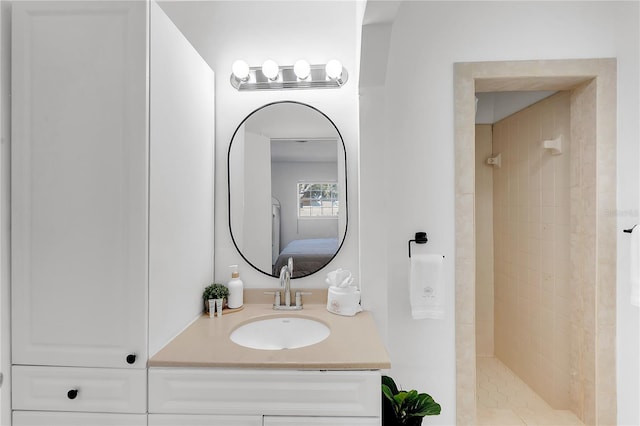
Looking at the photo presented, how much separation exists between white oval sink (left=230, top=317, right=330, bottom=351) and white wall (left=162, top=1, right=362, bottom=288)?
0.26m

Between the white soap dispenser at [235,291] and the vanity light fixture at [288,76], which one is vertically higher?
the vanity light fixture at [288,76]

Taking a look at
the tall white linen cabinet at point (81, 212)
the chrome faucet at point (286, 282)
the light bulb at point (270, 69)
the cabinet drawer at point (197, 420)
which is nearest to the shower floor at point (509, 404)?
the chrome faucet at point (286, 282)

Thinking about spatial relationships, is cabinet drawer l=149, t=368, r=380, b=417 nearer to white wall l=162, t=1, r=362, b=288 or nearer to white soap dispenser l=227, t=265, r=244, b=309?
white soap dispenser l=227, t=265, r=244, b=309

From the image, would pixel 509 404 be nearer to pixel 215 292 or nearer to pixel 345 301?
pixel 345 301

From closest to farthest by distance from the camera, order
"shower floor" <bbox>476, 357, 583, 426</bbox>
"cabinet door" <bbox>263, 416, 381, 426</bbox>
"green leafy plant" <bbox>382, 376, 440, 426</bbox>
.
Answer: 1. "cabinet door" <bbox>263, 416, 381, 426</bbox>
2. "green leafy plant" <bbox>382, 376, 440, 426</bbox>
3. "shower floor" <bbox>476, 357, 583, 426</bbox>

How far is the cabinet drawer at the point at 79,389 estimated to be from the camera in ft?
3.72

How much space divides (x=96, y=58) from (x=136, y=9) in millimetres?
216

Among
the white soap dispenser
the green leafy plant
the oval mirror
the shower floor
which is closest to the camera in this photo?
the green leafy plant

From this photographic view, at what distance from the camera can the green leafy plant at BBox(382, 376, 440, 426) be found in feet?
4.52

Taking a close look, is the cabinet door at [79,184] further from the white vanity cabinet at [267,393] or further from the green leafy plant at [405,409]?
the green leafy plant at [405,409]

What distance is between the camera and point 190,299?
148 cm

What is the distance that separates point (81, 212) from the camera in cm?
114

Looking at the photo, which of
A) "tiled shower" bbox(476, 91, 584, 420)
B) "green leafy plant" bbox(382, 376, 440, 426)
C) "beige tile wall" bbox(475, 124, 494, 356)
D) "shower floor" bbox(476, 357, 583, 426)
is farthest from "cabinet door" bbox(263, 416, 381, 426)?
"beige tile wall" bbox(475, 124, 494, 356)

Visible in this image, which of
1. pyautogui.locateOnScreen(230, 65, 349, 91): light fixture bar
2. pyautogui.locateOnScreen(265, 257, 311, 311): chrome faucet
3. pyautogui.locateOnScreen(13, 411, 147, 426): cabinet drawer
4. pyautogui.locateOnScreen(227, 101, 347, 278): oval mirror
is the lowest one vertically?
pyautogui.locateOnScreen(13, 411, 147, 426): cabinet drawer
